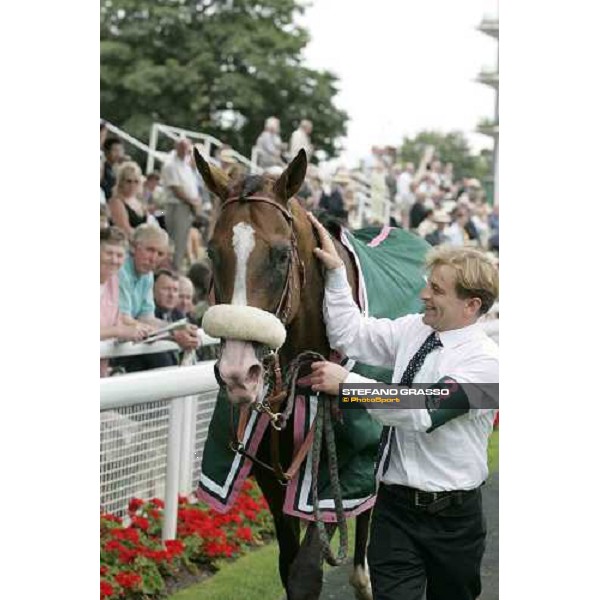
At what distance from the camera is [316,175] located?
6.27 meters

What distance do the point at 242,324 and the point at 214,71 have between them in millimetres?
3737

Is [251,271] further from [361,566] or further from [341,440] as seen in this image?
[361,566]

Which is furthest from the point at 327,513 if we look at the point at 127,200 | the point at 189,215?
the point at 189,215

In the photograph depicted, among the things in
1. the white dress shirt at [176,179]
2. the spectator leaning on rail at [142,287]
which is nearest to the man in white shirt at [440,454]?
the spectator leaning on rail at [142,287]

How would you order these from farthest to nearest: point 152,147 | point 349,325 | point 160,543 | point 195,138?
point 152,147
point 195,138
point 160,543
point 349,325

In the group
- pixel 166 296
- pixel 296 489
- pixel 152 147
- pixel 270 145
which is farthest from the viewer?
pixel 152 147

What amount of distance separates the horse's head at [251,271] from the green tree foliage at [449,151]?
48.6 inches

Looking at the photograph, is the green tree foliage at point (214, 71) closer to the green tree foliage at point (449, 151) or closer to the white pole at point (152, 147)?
the white pole at point (152, 147)

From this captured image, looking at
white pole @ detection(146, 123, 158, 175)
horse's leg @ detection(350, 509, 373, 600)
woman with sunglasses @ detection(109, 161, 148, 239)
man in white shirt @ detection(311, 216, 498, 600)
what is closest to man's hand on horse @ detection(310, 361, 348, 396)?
man in white shirt @ detection(311, 216, 498, 600)

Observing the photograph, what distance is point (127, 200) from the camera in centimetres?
629

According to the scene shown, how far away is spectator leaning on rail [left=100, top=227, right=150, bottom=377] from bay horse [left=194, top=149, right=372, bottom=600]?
131 cm

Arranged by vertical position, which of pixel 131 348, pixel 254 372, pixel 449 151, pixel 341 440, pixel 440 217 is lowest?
pixel 341 440
